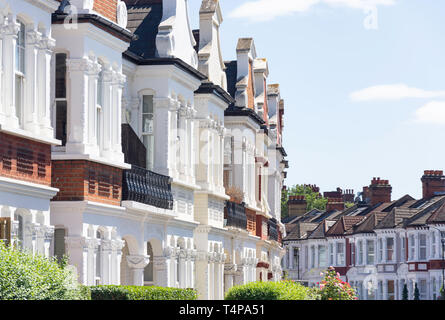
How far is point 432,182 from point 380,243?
19.9ft

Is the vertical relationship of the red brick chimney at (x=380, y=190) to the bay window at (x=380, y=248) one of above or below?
above

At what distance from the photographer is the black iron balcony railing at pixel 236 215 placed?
1511 inches

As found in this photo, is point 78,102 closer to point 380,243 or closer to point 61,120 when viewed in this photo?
point 61,120

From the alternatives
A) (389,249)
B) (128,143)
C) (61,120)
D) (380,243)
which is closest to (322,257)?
(380,243)

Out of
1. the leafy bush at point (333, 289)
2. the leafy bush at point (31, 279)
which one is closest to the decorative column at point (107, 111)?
the leafy bush at point (31, 279)

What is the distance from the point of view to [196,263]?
114ft

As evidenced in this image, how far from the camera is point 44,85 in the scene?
21.8 m

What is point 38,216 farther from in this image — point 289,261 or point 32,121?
point 289,261

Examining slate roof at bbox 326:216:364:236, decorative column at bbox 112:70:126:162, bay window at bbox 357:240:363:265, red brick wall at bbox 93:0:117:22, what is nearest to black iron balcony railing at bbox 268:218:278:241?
decorative column at bbox 112:70:126:162

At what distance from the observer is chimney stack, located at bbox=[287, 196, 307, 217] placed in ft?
368

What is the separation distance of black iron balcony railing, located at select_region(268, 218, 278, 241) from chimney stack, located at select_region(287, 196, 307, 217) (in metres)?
58.1

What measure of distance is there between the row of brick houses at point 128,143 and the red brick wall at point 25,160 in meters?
0.02

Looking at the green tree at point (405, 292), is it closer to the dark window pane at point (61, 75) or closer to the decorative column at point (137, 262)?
the decorative column at point (137, 262)

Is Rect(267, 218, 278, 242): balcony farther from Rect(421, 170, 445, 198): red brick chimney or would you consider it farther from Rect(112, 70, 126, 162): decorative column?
Rect(421, 170, 445, 198): red brick chimney
